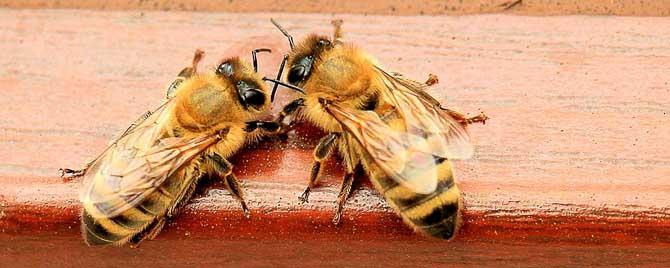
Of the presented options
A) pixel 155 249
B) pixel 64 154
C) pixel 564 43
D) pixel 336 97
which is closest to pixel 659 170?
pixel 564 43

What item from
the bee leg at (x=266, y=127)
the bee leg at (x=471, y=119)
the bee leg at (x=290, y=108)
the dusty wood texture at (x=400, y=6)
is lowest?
the bee leg at (x=266, y=127)

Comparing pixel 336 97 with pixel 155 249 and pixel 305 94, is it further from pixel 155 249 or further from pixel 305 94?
pixel 155 249

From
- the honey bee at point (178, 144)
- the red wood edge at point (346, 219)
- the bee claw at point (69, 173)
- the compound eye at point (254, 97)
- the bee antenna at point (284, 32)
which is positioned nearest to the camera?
the red wood edge at point (346, 219)

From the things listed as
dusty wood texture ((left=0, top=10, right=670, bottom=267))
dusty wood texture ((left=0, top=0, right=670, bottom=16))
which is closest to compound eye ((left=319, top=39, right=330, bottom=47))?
dusty wood texture ((left=0, top=10, right=670, bottom=267))

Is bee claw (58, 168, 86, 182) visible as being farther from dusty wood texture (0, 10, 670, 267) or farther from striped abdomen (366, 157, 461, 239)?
striped abdomen (366, 157, 461, 239)

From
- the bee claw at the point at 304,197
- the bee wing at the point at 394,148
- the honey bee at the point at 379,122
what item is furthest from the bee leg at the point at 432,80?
the bee claw at the point at 304,197

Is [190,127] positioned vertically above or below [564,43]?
below

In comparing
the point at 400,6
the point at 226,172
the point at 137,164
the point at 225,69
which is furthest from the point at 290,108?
the point at 400,6

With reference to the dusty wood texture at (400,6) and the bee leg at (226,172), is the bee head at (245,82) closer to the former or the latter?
the bee leg at (226,172)
